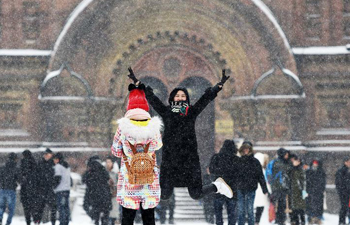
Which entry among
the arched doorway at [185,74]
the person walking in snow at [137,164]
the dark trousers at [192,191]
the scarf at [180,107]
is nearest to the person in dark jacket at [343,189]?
the arched doorway at [185,74]

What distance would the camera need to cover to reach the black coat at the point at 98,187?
644 inches

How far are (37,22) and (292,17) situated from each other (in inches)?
312

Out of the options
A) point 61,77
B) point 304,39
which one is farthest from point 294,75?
point 61,77

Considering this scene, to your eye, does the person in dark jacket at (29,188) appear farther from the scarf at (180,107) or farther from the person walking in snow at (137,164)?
the person walking in snow at (137,164)

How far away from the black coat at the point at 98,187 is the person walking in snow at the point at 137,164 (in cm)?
724

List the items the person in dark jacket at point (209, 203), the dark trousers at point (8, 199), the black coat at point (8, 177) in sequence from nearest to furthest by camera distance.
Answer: the black coat at point (8, 177) → the dark trousers at point (8, 199) → the person in dark jacket at point (209, 203)

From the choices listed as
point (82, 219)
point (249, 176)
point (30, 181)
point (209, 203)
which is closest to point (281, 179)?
point (249, 176)

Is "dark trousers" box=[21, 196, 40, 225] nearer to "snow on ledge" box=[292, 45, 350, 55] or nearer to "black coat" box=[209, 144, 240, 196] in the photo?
"black coat" box=[209, 144, 240, 196]

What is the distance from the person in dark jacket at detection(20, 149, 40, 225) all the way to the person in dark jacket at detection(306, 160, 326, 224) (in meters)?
7.34

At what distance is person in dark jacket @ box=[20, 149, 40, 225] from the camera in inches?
640

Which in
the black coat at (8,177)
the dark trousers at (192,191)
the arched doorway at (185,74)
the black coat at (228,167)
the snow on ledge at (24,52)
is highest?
the snow on ledge at (24,52)

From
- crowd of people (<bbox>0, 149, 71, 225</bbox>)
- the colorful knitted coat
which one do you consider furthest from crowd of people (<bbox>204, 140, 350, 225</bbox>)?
the colorful knitted coat

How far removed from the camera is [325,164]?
24062 millimetres

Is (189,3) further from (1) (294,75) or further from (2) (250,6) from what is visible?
(1) (294,75)
